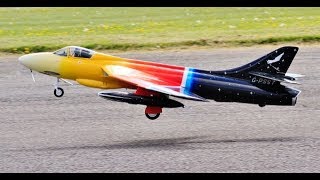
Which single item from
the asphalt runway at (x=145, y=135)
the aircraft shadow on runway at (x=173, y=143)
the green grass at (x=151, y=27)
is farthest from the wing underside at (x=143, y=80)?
the green grass at (x=151, y=27)

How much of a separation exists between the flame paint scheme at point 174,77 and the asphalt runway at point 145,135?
1.50m

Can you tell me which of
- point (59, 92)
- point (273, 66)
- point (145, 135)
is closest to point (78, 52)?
point (59, 92)

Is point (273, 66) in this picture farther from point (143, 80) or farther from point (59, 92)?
point (59, 92)

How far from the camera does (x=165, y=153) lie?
25.7 m

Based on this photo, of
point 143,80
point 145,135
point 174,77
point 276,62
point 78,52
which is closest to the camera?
point 143,80

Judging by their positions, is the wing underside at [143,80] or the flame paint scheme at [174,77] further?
the flame paint scheme at [174,77]

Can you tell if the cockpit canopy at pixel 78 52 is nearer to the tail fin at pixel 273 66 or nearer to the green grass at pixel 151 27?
the tail fin at pixel 273 66

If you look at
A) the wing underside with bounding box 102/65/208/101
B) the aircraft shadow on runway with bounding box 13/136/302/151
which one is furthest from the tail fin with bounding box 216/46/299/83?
the aircraft shadow on runway with bounding box 13/136/302/151

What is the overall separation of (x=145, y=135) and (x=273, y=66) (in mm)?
4821

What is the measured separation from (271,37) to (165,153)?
871 inches

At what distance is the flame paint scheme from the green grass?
17.0 m

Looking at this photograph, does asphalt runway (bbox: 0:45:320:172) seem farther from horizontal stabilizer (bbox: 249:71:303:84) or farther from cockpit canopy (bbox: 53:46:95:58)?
cockpit canopy (bbox: 53:46:95:58)

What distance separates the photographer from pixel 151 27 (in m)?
51.5

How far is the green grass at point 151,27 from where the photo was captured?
4569 centimetres
